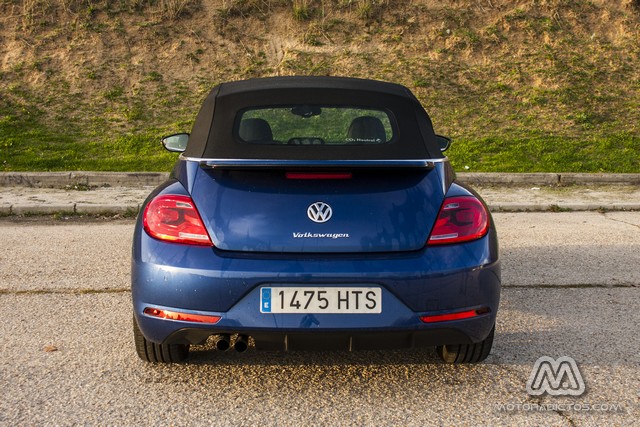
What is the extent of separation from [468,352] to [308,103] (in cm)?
157

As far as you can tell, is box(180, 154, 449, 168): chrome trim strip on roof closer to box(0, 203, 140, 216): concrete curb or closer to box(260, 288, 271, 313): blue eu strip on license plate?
box(260, 288, 271, 313): blue eu strip on license plate

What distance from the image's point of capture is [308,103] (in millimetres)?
4008

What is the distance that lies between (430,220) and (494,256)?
0.40 m

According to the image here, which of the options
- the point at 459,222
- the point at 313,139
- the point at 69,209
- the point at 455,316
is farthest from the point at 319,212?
the point at 69,209

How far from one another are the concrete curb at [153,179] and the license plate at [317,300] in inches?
370

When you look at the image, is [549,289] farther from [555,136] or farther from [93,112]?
[93,112]

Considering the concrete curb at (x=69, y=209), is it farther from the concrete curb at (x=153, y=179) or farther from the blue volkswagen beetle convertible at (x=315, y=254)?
the blue volkswagen beetle convertible at (x=315, y=254)

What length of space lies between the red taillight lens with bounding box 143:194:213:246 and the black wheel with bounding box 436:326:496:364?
1405 millimetres

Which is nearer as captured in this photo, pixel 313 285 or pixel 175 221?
pixel 313 285

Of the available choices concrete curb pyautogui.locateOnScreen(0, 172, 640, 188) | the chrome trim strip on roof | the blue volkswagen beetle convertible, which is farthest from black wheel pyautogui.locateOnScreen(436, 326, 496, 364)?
concrete curb pyautogui.locateOnScreen(0, 172, 640, 188)

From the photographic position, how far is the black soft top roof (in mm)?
3562

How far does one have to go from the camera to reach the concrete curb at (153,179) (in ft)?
38.9

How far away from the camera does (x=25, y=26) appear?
63.6 ft

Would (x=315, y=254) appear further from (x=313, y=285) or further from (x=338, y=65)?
(x=338, y=65)
